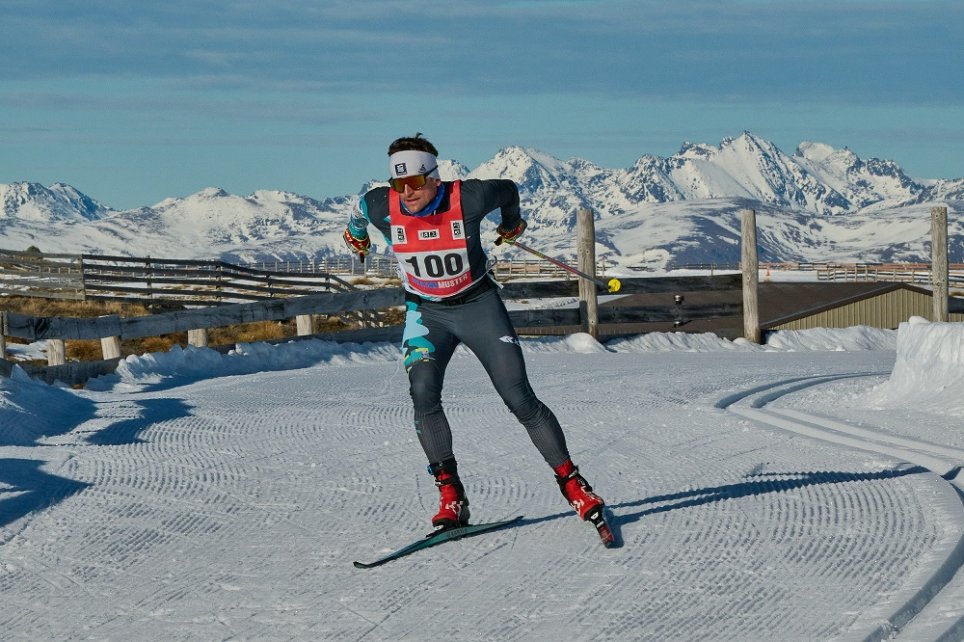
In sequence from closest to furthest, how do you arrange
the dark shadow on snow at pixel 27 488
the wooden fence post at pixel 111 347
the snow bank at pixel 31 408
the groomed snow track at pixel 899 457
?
the groomed snow track at pixel 899 457 → the dark shadow on snow at pixel 27 488 → the snow bank at pixel 31 408 → the wooden fence post at pixel 111 347

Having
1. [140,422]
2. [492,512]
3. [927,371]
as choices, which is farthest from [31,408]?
[927,371]

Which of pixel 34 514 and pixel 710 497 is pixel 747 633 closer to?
pixel 710 497

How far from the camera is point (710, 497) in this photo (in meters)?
6.21

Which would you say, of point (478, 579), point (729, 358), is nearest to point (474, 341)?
point (478, 579)

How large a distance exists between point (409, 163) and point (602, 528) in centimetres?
168

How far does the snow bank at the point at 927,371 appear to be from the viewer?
939 cm

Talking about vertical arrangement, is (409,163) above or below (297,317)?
above

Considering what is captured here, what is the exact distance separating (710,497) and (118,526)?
2664mm

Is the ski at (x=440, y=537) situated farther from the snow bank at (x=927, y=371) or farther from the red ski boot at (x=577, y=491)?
the snow bank at (x=927, y=371)

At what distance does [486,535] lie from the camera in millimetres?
5527

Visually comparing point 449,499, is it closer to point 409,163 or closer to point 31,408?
point 409,163

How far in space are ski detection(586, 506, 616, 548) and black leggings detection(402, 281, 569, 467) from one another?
308mm

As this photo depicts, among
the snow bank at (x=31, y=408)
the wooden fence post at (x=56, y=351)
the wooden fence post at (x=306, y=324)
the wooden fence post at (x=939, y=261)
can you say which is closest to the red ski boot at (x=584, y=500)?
the snow bank at (x=31, y=408)

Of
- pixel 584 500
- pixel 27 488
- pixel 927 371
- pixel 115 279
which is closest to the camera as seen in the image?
pixel 584 500
